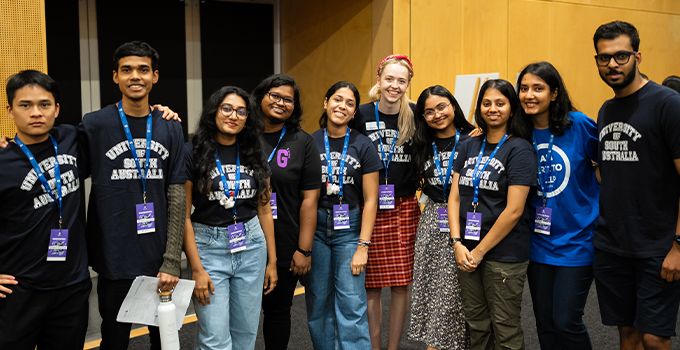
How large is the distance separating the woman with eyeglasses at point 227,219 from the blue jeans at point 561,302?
1.33 m

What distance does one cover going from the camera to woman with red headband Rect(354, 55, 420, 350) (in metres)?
2.87

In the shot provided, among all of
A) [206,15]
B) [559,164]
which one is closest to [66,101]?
[206,15]

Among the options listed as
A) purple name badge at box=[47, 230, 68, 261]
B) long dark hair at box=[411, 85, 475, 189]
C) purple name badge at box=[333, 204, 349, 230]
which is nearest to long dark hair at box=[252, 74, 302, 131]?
purple name badge at box=[333, 204, 349, 230]

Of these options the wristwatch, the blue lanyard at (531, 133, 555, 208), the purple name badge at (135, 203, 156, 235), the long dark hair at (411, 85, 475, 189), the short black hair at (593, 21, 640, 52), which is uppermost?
the short black hair at (593, 21, 640, 52)

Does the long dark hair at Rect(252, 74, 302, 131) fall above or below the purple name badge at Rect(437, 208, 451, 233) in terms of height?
above

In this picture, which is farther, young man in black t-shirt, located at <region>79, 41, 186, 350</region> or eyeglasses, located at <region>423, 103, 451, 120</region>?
eyeglasses, located at <region>423, 103, 451, 120</region>

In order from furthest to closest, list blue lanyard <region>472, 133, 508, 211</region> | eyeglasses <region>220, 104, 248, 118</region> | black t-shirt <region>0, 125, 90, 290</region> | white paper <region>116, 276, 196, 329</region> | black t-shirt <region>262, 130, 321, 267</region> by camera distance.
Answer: black t-shirt <region>262, 130, 321, 267</region> < blue lanyard <region>472, 133, 508, 211</region> < eyeglasses <region>220, 104, 248, 118</region> < white paper <region>116, 276, 196, 329</region> < black t-shirt <region>0, 125, 90, 290</region>

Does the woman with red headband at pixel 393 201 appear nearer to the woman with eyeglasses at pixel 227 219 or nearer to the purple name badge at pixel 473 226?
the purple name badge at pixel 473 226

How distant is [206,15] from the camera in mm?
4812

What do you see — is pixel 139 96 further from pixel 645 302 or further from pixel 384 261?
pixel 645 302

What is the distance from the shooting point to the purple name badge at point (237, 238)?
2.21m

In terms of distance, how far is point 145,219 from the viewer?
2064 millimetres

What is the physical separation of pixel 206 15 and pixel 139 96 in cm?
305

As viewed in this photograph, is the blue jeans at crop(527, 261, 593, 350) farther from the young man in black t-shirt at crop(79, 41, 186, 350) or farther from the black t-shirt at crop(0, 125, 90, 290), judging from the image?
the black t-shirt at crop(0, 125, 90, 290)
